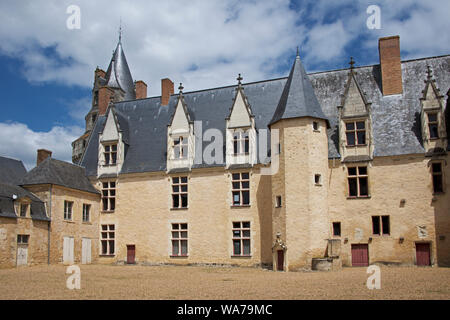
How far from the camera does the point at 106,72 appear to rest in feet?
130

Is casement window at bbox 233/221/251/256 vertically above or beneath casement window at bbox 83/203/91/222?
beneath

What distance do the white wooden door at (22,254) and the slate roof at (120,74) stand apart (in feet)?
64.9

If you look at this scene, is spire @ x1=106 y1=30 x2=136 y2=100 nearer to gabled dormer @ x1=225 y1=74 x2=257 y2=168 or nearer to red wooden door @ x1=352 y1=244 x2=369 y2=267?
gabled dormer @ x1=225 y1=74 x2=257 y2=168

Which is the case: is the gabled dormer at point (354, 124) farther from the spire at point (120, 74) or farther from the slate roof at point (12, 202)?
the spire at point (120, 74)

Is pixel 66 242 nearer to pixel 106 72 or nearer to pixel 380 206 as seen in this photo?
pixel 380 206

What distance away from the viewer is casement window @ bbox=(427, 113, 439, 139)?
20188 mm

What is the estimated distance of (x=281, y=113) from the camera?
2112 cm

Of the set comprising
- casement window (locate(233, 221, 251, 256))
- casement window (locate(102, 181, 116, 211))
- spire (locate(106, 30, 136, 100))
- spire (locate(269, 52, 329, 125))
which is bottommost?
casement window (locate(233, 221, 251, 256))

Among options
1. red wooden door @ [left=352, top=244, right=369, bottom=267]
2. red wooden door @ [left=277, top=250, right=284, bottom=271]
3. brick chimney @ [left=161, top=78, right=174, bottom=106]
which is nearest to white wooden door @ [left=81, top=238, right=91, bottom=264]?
brick chimney @ [left=161, top=78, right=174, bottom=106]

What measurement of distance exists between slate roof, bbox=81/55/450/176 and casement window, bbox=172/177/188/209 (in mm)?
1042

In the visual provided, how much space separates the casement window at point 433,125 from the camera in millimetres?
20188

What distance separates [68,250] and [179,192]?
20.7 ft

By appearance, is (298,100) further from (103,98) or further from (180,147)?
(103,98)

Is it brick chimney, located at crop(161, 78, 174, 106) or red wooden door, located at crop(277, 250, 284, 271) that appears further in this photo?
brick chimney, located at crop(161, 78, 174, 106)
